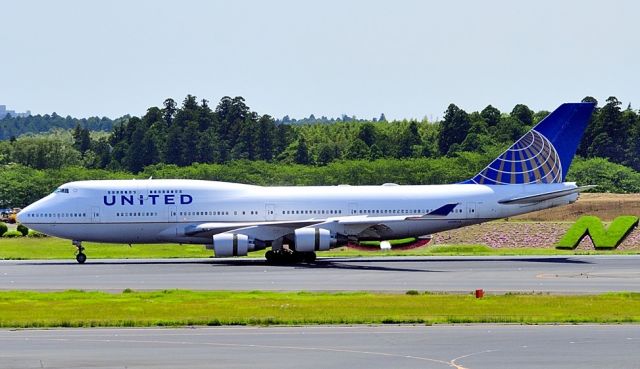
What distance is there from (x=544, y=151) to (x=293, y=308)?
1246 inches

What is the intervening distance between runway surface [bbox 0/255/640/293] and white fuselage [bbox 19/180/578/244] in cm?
183

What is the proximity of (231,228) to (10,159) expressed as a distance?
374 ft

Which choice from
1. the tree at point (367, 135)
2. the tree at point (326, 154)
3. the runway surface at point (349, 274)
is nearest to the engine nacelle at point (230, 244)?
the runway surface at point (349, 274)

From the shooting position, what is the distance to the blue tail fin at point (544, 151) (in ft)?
222

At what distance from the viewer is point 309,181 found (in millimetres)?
132250

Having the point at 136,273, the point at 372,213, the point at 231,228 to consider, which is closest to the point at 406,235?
the point at 372,213

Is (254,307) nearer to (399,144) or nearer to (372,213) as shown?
(372,213)

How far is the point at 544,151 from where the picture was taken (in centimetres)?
6781

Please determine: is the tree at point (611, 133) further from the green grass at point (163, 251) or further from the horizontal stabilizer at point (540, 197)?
the horizontal stabilizer at point (540, 197)

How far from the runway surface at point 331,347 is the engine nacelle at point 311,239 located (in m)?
27.8

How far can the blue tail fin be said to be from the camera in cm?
6769

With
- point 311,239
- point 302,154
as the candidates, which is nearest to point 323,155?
point 302,154

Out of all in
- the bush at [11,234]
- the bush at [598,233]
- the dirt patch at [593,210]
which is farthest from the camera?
the dirt patch at [593,210]

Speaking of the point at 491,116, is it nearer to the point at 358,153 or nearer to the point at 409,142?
the point at 409,142
